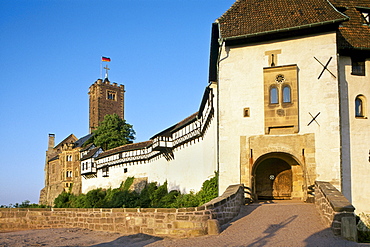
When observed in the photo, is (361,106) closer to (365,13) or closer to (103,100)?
(365,13)

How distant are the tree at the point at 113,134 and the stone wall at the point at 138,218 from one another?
43.9 meters

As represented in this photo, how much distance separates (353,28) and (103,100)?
67.4m

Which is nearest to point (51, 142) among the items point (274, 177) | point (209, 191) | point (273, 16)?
point (209, 191)

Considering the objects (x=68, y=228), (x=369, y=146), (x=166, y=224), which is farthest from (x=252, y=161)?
(x=68, y=228)

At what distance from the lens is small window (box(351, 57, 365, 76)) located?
59.2 feet

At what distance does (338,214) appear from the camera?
422 inches

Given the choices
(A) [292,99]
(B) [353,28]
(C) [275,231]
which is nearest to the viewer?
(C) [275,231]

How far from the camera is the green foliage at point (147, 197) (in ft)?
69.6

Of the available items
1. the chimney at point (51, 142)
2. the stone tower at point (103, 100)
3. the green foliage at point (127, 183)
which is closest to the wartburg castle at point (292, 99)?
the green foliage at point (127, 183)

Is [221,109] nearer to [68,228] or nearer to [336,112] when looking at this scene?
[336,112]

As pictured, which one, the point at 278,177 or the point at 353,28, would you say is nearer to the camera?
the point at 278,177

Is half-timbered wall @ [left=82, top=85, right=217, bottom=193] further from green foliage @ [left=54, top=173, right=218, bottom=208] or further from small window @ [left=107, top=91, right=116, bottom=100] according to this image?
small window @ [left=107, top=91, right=116, bottom=100]

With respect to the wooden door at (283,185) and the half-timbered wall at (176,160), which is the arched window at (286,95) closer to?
the wooden door at (283,185)

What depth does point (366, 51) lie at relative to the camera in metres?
18.0
